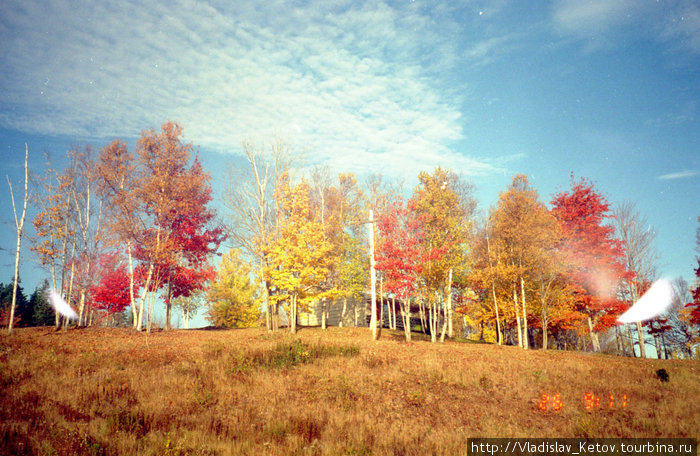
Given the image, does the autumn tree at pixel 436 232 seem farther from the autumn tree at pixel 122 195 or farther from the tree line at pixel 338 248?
the autumn tree at pixel 122 195

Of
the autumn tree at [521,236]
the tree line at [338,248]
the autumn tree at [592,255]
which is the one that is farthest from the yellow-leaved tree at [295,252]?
the autumn tree at [592,255]

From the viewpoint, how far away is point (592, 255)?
29.7 meters

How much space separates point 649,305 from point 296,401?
35.9 m

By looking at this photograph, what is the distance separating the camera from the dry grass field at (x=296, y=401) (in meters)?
7.26

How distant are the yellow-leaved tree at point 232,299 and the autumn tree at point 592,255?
109ft

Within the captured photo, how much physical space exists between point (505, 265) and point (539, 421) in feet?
59.0

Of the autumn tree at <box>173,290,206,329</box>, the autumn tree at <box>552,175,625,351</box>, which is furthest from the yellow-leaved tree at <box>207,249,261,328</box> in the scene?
the autumn tree at <box>552,175,625,351</box>

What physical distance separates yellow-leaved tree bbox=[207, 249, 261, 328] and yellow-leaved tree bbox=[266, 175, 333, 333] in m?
19.4

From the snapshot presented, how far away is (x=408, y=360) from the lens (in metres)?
15.2

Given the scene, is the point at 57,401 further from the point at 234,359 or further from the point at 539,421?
the point at 539,421

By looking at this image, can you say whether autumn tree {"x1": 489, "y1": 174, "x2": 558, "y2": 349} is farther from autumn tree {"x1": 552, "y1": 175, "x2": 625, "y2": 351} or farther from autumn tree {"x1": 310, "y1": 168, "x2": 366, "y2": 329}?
autumn tree {"x1": 310, "y1": 168, "x2": 366, "y2": 329}

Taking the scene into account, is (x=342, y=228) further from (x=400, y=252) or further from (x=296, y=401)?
(x=296, y=401)

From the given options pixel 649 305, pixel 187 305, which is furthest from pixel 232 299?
pixel 649 305

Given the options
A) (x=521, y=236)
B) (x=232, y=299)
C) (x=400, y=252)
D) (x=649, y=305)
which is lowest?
(x=649, y=305)
